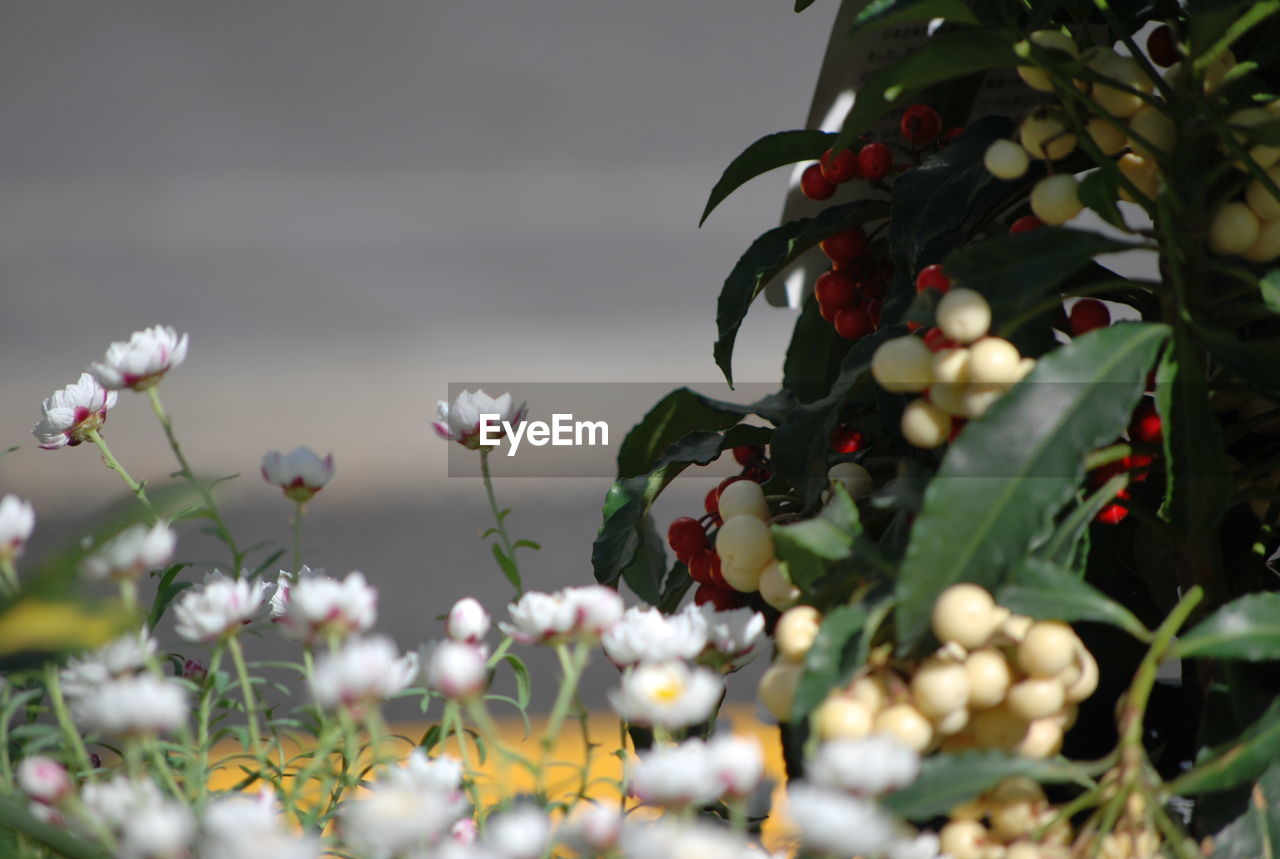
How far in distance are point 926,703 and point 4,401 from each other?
2833 mm

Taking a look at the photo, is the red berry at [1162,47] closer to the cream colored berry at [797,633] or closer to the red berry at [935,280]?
the red berry at [935,280]

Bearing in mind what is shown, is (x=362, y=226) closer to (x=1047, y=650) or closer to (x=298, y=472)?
(x=298, y=472)

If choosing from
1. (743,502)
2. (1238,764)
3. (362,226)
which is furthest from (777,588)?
(362,226)

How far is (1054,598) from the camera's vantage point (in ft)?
0.98

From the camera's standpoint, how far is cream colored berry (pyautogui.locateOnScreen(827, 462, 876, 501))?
43 centimetres

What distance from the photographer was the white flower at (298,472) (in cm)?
39

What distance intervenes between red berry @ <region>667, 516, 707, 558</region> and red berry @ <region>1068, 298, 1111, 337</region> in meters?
0.17

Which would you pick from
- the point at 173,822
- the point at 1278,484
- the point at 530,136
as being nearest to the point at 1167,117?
the point at 1278,484

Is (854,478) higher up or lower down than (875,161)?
lower down

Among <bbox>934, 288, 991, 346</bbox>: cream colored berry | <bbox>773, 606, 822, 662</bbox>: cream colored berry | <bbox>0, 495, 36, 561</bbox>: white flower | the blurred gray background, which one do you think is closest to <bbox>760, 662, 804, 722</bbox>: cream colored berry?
<bbox>773, 606, 822, 662</bbox>: cream colored berry

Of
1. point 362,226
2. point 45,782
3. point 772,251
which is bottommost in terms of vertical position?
point 362,226

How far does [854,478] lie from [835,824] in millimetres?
218

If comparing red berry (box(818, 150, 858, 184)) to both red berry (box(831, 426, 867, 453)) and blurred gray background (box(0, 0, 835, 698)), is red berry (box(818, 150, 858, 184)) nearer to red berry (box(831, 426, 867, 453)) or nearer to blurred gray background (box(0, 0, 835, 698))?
red berry (box(831, 426, 867, 453))

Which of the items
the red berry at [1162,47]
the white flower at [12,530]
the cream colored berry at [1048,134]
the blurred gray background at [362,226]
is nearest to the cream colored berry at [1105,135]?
the cream colored berry at [1048,134]
